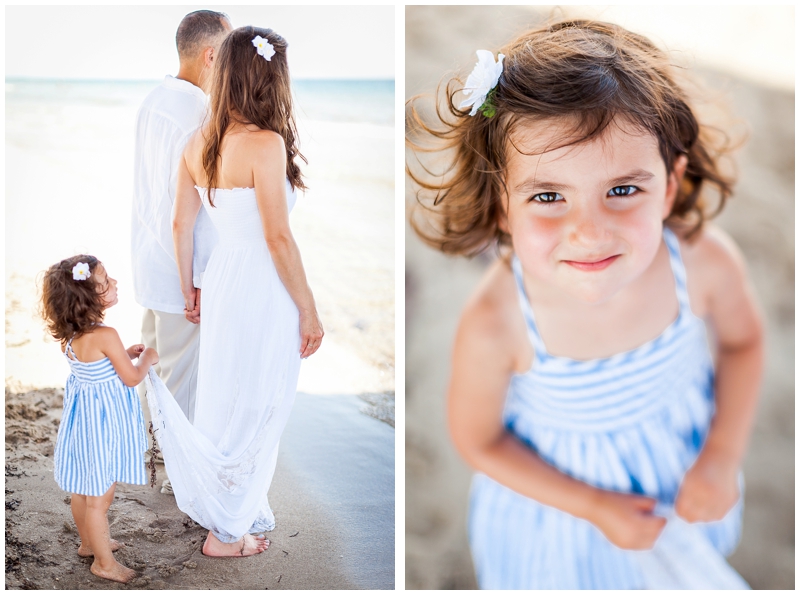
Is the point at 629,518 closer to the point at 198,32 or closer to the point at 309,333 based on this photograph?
the point at 309,333

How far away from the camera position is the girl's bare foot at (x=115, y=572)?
1.95 m

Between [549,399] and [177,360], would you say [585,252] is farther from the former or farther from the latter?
[177,360]

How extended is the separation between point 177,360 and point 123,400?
0.18 meters

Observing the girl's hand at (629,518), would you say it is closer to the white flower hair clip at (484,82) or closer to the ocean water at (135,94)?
the white flower hair clip at (484,82)

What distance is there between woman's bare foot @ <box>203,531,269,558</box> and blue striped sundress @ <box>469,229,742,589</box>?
716 mm

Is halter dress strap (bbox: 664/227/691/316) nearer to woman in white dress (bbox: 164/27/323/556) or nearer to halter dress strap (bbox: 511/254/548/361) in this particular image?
halter dress strap (bbox: 511/254/548/361)

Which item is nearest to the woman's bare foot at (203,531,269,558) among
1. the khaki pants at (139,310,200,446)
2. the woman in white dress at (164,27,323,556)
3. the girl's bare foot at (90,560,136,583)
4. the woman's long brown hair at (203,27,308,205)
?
the woman in white dress at (164,27,323,556)

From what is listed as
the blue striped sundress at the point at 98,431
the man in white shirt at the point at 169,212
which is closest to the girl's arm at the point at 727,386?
the man in white shirt at the point at 169,212

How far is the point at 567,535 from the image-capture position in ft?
6.52

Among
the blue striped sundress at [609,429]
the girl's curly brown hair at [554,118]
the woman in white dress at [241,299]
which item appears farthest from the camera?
the blue striped sundress at [609,429]

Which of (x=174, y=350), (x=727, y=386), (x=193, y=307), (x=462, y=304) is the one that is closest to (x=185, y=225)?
(x=193, y=307)

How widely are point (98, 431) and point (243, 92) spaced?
3.29 ft

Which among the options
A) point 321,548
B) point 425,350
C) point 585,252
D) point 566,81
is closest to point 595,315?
point 585,252

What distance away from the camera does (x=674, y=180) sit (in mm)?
1844
